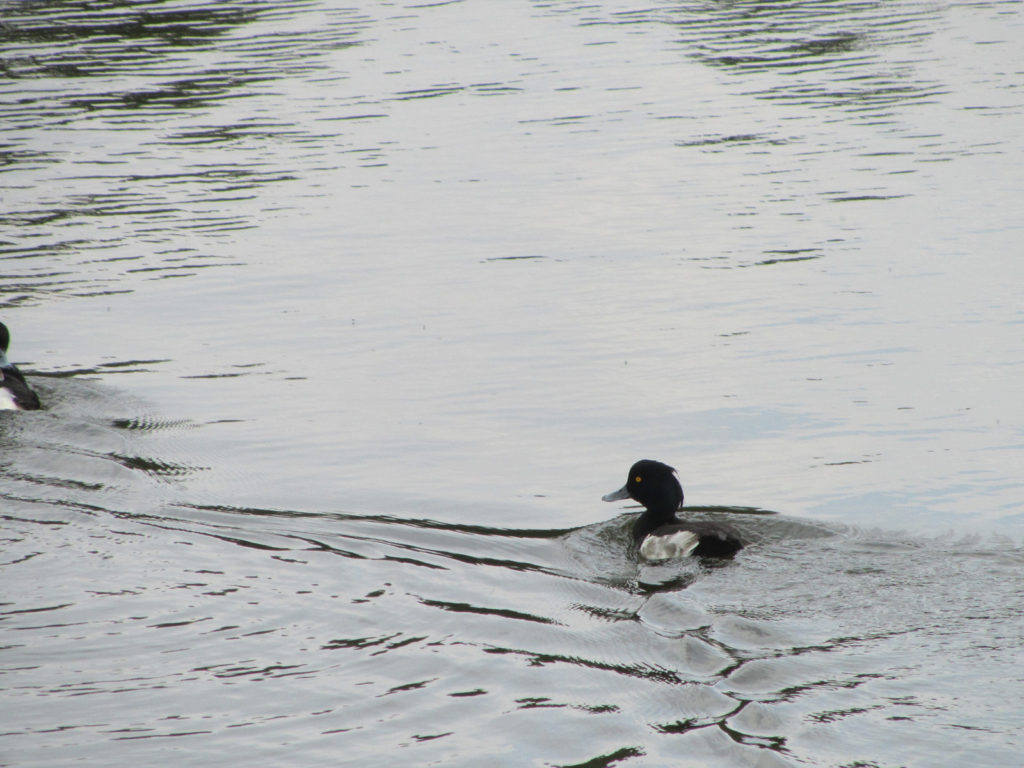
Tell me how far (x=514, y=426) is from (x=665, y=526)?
8.52 feet

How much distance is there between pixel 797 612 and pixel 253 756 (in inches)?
126

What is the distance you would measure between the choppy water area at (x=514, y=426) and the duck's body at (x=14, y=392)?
0.68ft

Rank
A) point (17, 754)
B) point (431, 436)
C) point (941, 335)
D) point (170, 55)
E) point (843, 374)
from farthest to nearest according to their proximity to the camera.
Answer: point (170, 55) < point (941, 335) < point (843, 374) < point (431, 436) < point (17, 754)

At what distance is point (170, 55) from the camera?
34.8 m

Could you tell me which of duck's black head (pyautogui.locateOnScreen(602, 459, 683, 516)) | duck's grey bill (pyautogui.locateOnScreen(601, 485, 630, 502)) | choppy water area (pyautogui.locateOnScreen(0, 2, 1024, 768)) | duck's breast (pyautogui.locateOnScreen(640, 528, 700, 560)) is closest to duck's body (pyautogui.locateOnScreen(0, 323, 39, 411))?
choppy water area (pyautogui.locateOnScreen(0, 2, 1024, 768))

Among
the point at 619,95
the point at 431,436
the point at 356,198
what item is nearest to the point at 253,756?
the point at 431,436

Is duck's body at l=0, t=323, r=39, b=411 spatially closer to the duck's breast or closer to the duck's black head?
the duck's black head

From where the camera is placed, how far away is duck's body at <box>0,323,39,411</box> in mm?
11961

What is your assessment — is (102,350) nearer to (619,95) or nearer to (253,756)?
(253,756)

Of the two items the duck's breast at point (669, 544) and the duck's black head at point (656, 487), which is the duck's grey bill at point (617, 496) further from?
the duck's breast at point (669, 544)

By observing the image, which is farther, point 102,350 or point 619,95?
point 619,95

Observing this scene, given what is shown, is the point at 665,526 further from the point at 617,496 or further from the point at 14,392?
the point at 14,392

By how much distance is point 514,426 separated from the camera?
38.9ft

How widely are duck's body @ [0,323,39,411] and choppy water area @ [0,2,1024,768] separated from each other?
0.68 ft
